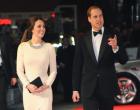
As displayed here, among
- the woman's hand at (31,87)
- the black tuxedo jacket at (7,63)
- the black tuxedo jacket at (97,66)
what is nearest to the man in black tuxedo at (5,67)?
the black tuxedo jacket at (7,63)

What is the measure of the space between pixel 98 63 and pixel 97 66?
0.04 meters

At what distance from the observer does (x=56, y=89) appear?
51.2 ft

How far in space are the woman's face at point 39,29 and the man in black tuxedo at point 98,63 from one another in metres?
0.53

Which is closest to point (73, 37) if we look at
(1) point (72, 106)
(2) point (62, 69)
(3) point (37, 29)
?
(2) point (62, 69)

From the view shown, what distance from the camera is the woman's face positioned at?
275 inches

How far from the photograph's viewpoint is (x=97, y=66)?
6.59 meters

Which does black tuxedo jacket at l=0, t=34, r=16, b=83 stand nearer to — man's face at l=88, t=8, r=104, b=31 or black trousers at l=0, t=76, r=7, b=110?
black trousers at l=0, t=76, r=7, b=110

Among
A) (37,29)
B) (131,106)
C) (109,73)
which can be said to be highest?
(37,29)

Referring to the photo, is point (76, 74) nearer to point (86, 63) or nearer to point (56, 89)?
point (86, 63)

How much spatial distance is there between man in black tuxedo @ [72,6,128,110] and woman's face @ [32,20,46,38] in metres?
0.53

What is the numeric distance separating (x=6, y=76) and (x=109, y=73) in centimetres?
294

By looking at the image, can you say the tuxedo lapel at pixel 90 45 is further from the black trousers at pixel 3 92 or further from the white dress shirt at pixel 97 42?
the black trousers at pixel 3 92

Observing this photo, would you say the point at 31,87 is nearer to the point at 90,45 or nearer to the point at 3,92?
the point at 90,45

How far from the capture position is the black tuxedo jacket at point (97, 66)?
657 cm
